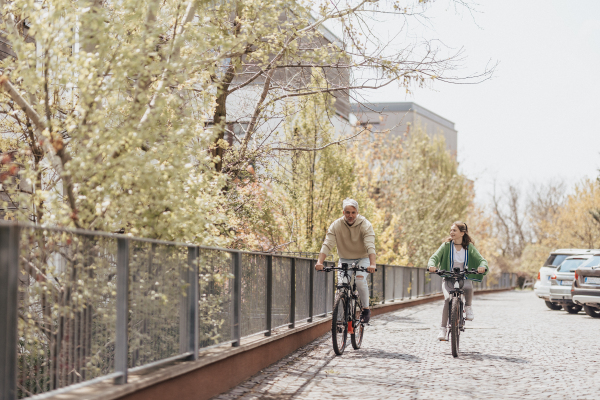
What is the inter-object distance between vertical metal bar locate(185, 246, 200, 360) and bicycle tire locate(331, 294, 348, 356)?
3556mm

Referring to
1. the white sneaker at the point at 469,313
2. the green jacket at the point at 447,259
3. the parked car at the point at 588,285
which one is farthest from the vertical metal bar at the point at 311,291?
the parked car at the point at 588,285

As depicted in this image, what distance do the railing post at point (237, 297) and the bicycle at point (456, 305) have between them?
131 inches

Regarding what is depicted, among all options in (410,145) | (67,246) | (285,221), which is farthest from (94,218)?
(410,145)

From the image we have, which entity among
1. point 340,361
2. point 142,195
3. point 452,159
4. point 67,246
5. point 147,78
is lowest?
point 340,361

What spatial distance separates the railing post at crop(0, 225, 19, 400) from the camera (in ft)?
12.1

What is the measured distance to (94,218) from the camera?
6660 mm

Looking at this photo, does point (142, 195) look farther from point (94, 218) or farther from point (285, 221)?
point (285, 221)

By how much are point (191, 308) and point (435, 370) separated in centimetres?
351

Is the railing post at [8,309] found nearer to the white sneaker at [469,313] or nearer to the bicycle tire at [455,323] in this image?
the bicycle tire at [455,323]

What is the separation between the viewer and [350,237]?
1051cm

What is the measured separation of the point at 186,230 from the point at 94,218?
0.81 m

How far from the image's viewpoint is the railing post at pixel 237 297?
7.50 metres

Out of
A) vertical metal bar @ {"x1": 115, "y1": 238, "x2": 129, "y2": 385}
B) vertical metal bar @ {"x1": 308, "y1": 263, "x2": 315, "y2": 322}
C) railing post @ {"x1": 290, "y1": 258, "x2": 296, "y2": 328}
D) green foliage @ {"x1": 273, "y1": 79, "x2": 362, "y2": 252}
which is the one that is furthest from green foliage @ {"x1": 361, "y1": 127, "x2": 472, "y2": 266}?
vertical metal bar @ {"x1": 115, "y1": 238, "x2": 129, "y2": 385}

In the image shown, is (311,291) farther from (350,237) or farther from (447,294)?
(447,294)
